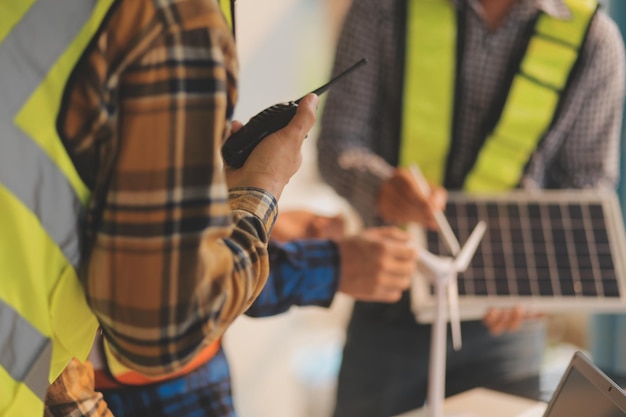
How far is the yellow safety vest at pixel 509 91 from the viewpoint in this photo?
1590 millimetres

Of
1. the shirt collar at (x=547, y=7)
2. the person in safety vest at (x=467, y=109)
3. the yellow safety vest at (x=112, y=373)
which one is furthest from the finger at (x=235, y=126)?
the shirt collar at (x=547, y=7)

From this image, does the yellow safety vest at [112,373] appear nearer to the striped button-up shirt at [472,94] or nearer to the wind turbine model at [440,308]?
the wind turbine model at [440,308]

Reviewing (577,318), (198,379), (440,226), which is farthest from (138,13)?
(577,318)

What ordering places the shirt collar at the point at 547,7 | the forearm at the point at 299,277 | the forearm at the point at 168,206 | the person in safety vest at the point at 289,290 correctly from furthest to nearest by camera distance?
the shirt collar at the point at 547,7, the forearm at the point at 299,277, the person in safety vest at the point at 289,290, the forearm at the point at 168,206

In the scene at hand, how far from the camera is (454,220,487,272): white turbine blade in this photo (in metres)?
1.38

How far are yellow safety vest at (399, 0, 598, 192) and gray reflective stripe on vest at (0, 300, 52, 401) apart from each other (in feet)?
3.58

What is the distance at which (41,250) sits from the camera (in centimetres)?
63

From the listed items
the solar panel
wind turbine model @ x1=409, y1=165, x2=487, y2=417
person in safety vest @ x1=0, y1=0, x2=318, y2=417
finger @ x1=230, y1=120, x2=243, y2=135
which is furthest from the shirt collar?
person in safety vest @ x1=0, y1=0, x2=318, y2=417

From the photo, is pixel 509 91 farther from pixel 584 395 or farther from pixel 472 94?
pixel 584 395

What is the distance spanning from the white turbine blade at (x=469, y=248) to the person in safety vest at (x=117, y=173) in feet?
2.59

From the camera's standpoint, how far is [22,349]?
0.65 m

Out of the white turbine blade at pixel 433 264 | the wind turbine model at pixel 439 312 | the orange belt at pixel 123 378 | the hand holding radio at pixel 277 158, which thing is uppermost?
the hand holding radio at pixel 277 158

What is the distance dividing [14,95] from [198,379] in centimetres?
56

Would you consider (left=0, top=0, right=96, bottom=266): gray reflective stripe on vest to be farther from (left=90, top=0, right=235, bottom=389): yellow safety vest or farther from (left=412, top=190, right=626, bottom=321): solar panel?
(left=412, top=190, right=626, bottom=321): solar panel
